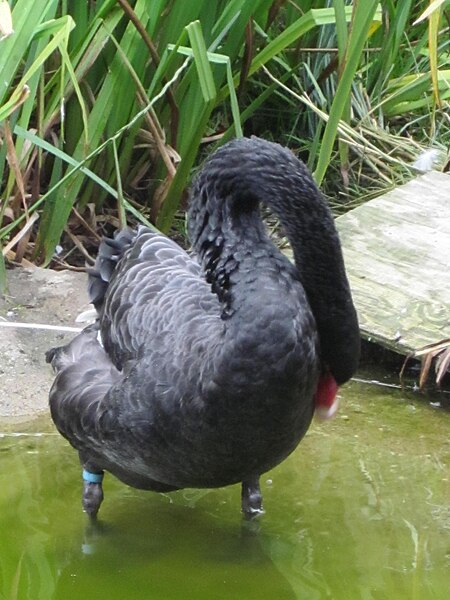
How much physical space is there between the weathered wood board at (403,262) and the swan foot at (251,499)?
2.84 ft

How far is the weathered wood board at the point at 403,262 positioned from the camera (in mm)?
3880

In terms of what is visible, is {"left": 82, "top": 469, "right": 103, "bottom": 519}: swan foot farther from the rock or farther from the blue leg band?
the rock

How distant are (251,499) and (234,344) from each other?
0.83 meters

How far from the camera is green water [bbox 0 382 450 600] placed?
291 centimetres

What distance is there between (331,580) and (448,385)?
1212mm

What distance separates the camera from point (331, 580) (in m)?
2.92

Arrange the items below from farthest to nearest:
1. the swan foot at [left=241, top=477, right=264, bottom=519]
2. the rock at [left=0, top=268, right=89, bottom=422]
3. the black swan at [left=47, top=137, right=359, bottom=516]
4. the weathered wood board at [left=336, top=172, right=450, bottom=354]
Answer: the weathered wood board at [left=336, top=172, right=450, bottom=354] → the rock at [left=0, top=268, right=89, bottom=422] → the swan foot at [left=241, top=477, right=264, bottom=519] → the black swan at [left=47, top=137, right=359, bottom=516]

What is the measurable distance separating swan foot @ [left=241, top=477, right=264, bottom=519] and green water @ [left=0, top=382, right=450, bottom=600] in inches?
1.7

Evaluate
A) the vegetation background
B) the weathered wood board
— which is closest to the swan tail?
the vegetation background

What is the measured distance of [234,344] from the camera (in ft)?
8.14

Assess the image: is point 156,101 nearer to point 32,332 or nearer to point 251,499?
point 32,332

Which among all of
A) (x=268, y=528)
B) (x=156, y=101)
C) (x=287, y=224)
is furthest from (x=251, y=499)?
(x=156, y=101)

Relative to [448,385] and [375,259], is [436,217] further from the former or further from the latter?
[448,385]

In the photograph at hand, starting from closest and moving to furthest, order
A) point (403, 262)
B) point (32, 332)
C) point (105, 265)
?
1. point (105, 265)
2. point (32, 332)
3. point (403, 262)
